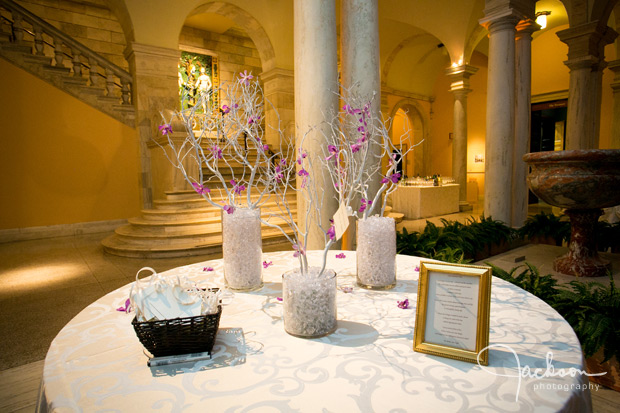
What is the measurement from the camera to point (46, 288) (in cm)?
400

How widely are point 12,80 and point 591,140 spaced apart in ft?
38.5

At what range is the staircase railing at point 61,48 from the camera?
709 centimetres

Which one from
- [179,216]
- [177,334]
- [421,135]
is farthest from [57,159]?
[421,135]

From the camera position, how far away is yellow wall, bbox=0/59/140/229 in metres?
7.03

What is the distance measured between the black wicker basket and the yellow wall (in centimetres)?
811

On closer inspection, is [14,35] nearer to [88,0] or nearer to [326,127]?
[88,0]

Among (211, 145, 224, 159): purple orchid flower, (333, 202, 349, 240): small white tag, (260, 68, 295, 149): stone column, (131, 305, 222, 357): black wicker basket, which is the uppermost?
(260, 68, 295, 149): stone column

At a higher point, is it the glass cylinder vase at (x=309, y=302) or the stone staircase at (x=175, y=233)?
the glass cylinder vase at (x=309, y=302)

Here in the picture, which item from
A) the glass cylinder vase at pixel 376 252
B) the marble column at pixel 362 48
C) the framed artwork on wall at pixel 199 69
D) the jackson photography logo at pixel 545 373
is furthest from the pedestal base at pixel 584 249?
the framed artwork on wall at pixel 199 69

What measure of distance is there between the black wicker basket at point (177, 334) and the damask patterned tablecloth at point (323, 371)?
5cm

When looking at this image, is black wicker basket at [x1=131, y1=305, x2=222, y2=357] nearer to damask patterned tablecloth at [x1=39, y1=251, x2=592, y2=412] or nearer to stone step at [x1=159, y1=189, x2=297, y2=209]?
damask patterned tablecloth at [x1=39, y1=251, x2=592, y2=412]

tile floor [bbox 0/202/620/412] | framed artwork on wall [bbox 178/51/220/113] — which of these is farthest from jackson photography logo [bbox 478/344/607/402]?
framed artwork on wall [bbox 178/51/220/113]

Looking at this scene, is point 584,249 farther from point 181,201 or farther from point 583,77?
point 583,77

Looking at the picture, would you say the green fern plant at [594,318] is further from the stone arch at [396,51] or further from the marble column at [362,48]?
the stone arch at [396,51]
